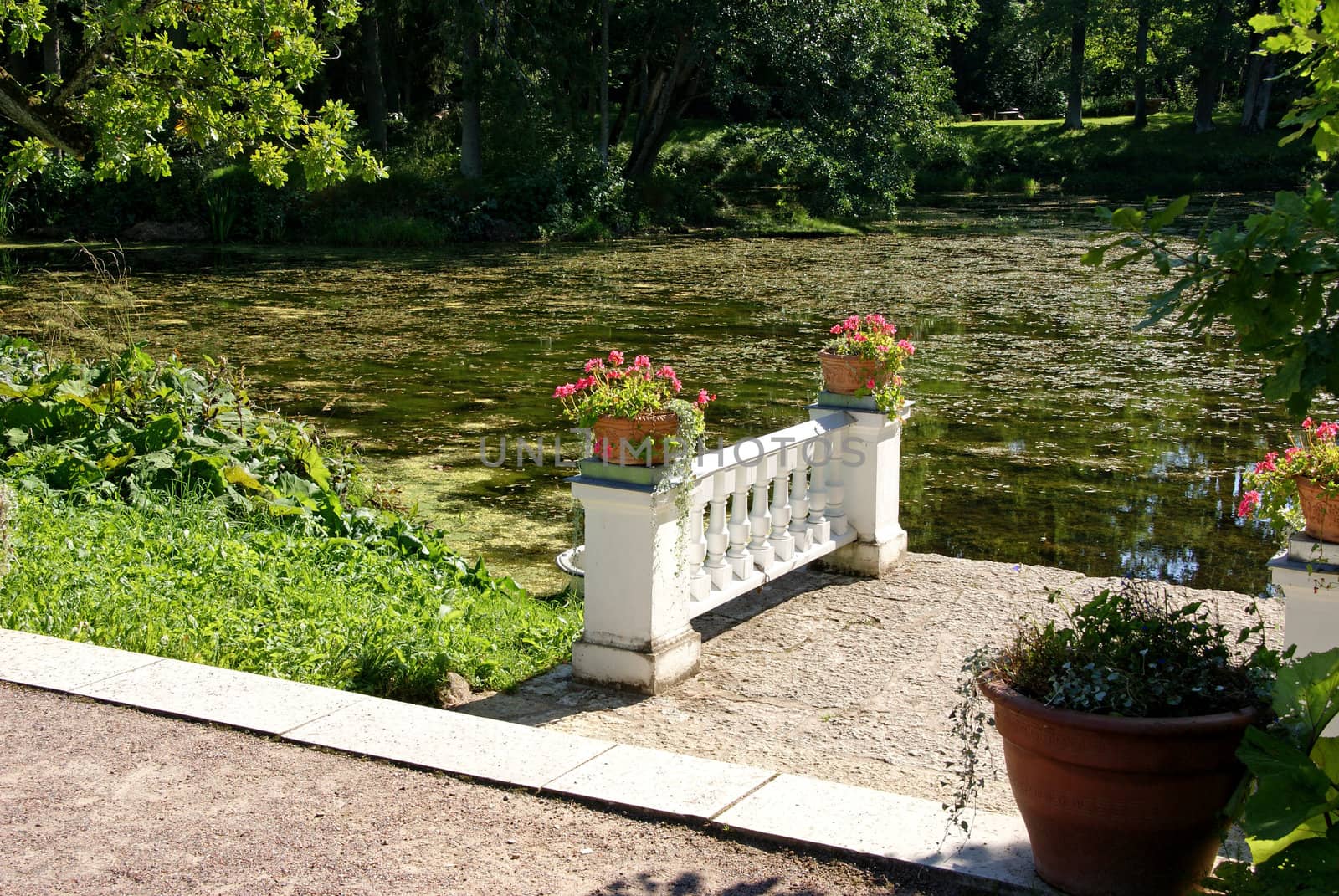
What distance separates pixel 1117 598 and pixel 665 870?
1.34 metres

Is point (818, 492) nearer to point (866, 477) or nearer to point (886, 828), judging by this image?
point (866, 477)

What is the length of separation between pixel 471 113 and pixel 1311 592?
27.3 m

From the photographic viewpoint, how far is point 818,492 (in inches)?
267

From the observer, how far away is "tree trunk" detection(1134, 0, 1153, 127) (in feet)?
152

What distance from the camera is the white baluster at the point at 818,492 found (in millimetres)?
6723

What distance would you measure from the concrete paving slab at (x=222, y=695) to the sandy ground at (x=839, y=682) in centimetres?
85

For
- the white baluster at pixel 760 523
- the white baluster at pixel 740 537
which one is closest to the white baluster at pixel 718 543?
the white baluster at pixel 740 537

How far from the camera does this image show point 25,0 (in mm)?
9719

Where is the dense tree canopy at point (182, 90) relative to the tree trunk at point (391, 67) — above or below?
below

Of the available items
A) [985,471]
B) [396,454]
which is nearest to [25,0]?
[396,454]

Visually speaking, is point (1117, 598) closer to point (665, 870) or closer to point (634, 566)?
point (665, 870)

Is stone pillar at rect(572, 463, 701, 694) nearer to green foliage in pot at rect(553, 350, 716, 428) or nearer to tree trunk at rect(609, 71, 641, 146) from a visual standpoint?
green foliage in pot at rect(553, 350, 716, 428)

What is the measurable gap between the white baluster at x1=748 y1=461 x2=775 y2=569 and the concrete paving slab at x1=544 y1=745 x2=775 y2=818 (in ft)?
7.43

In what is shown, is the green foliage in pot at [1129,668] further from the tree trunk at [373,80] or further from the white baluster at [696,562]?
the tree trunk at [373,80]
